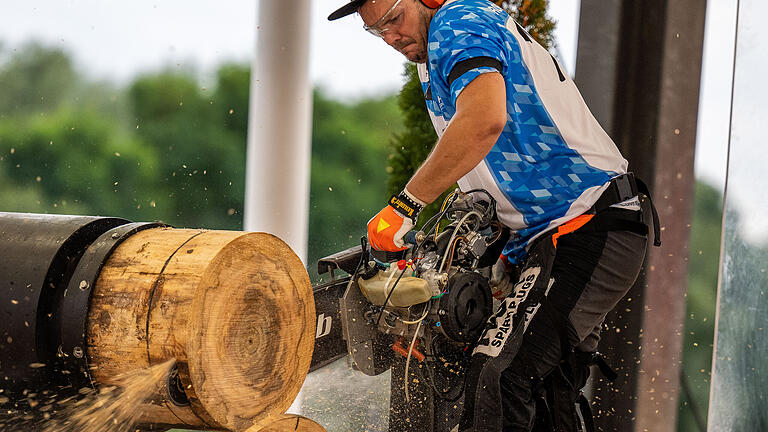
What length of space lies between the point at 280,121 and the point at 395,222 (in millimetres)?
2213

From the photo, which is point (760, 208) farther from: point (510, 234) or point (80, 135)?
point (80, 135)

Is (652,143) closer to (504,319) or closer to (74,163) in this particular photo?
(504,319)

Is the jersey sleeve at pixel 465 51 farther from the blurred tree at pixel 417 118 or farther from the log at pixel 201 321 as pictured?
the blurred tree at pixel 417 118

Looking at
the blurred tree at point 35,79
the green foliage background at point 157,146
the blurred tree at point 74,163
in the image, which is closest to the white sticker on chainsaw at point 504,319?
the green foliage background at point 157,146

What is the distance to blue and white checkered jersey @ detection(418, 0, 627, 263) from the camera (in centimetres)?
203

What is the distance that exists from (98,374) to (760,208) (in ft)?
10.4

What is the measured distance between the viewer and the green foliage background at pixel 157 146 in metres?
7.04

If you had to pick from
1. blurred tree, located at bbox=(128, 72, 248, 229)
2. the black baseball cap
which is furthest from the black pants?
blurred tree, located at bbox=(128, 72, 248, 229)

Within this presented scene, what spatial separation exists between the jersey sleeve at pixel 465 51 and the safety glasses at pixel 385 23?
203 mm

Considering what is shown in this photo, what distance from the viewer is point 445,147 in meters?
1.98

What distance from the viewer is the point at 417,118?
4152 millimetres

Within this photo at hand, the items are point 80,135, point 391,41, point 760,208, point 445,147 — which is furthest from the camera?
point 80,135

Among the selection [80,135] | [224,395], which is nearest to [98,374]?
[224,395]

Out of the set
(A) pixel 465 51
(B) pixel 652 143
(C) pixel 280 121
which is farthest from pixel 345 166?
(A) pixel 465 51
